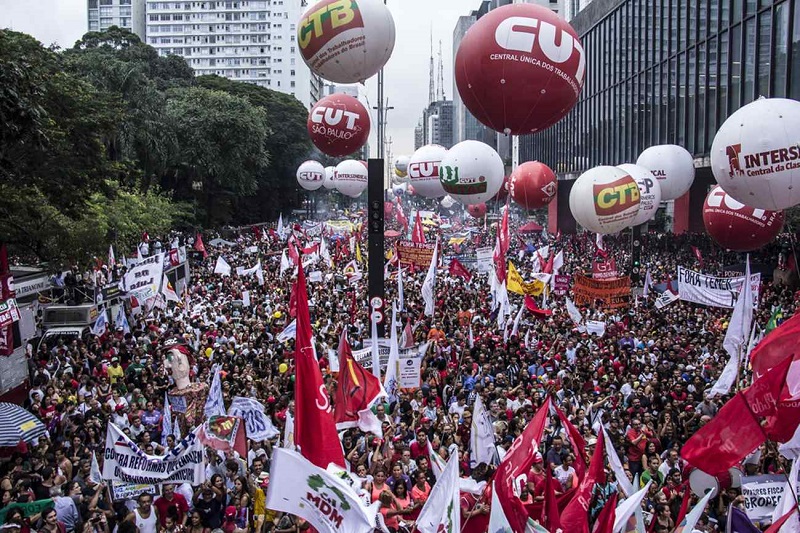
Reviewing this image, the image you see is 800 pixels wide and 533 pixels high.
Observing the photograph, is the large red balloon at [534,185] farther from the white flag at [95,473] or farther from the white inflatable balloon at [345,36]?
the white flag at [95,473]

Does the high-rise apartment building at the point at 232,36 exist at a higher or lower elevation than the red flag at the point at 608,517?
higher

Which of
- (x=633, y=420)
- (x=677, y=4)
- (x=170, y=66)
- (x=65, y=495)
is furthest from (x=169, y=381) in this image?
(x=170, y=66)

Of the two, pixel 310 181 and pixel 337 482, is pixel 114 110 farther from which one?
pixel 310 181

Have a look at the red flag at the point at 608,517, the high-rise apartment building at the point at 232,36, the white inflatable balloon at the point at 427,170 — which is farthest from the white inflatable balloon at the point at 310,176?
the high-rise apartment building at the point at 232,36

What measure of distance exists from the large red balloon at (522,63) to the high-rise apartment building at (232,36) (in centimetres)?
10792

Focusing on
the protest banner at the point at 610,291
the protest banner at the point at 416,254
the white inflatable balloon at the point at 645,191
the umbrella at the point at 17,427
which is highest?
the white inflatable balloon at the point at 645,191

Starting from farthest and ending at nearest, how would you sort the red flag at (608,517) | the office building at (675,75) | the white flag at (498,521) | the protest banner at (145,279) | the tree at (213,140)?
Result: the tree at (213,140)
the office building at (675,75)
the protest banner at (145,279)
the red flag at (608,517)
the white flag at (498,521)

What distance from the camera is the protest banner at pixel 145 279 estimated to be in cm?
1734

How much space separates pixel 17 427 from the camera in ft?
33.6

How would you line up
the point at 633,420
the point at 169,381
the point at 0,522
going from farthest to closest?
1. the point at 169,381
2. the point at 633,420
3. the point at 0,522

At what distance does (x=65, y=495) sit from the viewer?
318 inches

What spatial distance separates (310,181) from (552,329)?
97.9 feet

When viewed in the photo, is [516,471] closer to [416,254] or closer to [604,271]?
[604,271]

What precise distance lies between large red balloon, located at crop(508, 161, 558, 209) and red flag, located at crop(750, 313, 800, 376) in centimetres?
1677
